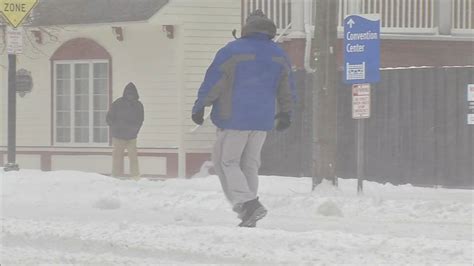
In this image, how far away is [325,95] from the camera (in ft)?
32.0

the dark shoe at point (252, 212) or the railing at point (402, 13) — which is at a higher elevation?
the railing at point (402, 13)

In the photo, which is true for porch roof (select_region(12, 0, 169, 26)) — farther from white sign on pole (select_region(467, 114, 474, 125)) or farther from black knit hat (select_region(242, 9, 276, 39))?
black knit hat (select_region(242, 9, 276, 39))

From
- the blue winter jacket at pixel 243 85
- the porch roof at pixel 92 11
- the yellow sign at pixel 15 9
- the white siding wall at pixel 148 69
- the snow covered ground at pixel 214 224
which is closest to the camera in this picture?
the snow covered ground at pixel 214 224

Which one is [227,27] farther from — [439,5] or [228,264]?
[228,264]

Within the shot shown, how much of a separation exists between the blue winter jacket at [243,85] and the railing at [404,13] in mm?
7844

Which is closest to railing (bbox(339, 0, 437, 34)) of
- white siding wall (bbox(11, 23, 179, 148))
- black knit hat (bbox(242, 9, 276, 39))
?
white siding wall (bbox(11, 23, 179, 148))

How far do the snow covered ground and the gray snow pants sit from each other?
33cm

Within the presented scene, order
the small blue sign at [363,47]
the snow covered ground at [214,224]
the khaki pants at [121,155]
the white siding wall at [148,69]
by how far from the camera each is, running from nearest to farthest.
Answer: the snow covered ground at [214,224]
the small blue sign at [363,47]
the khaki pants at [121,155]
the white siding wall at [148,69]

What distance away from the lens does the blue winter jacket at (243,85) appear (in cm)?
649

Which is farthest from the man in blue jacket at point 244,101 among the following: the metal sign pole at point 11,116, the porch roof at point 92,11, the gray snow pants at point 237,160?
the porch roof at point 92,11

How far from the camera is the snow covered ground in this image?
5.94 m

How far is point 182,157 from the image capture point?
14.2 m

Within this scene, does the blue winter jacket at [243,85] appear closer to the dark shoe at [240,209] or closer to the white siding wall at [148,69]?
the dark shoe at [240,209]

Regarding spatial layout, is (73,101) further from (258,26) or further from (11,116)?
(258,26)
